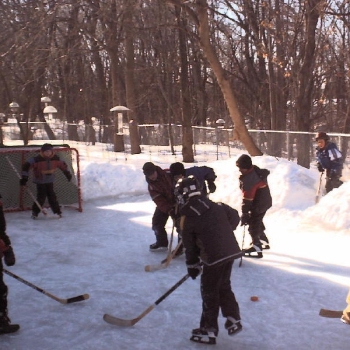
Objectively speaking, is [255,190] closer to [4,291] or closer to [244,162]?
[244,162]

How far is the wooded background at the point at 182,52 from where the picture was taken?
16.4m

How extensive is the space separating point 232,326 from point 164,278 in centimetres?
213

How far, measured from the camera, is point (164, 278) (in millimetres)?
6688

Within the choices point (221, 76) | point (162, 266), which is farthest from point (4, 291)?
point (221, 76)

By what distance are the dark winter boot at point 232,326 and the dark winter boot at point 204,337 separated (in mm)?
143

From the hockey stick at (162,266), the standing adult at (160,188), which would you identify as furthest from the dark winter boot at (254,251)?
the standing adult at (160,188)

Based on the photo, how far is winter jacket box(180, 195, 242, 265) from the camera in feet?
14.4

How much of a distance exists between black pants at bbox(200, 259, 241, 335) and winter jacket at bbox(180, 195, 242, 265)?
0.09 meters

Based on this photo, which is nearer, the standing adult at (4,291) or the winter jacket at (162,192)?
the standing adult at (4,291)

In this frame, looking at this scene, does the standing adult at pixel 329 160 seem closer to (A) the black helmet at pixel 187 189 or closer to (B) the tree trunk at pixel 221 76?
(B) the tree trunk at pixel 221 76

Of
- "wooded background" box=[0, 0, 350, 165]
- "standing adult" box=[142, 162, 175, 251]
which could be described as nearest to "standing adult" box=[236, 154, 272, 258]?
"standing adult" box=[142, 162, 175, 251]

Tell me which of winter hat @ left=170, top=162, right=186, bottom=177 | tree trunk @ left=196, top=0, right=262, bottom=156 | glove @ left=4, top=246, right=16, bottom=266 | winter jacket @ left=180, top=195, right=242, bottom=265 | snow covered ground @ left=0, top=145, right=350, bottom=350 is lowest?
snow covered ground @ left=0, top=145, right=350, bottom=350

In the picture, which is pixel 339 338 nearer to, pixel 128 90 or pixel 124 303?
pixel 124 303

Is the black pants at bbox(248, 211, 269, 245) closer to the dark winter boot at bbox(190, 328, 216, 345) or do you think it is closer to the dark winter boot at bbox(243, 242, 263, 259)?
the dark winter boot at bbox(243, 242, 263, 259)
